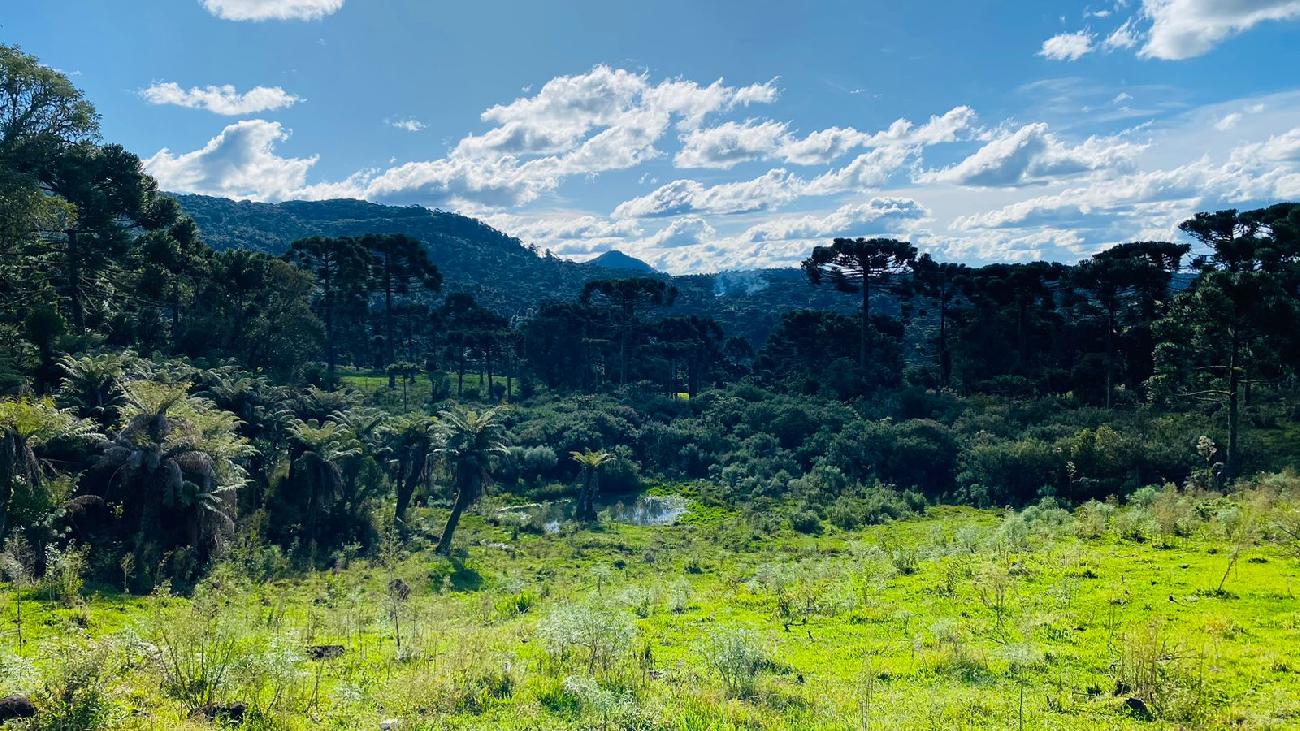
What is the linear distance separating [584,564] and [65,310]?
25440 millimetres

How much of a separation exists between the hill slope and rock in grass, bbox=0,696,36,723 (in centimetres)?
11010

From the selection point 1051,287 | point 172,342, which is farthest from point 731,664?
point 1051,287

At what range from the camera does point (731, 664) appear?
948cm

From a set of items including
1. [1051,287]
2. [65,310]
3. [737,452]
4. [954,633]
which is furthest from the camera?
[1051,287]

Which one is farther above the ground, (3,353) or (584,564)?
(3,353)

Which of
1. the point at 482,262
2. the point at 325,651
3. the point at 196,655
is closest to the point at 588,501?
the point at 325,651

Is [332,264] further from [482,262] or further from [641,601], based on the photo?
[482,262]

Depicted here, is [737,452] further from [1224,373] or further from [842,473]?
[1224,373]

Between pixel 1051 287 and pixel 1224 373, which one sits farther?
pixel 1051 287

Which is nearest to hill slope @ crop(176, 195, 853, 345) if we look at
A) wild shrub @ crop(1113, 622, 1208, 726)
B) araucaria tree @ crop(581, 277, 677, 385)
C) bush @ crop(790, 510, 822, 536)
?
araucaria tree @ crop(581, 277, 677, 385)

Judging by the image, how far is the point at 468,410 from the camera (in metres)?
32.1

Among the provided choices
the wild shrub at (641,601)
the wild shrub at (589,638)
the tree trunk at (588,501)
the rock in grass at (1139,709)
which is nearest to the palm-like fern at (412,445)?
the tree trunk at (588,501)

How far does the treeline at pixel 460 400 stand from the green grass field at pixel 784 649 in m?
4.42

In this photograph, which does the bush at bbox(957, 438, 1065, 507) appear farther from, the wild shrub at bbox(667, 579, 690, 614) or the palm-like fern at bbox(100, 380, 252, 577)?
the palm-like fern at bbox(100, 380, 252, 577)
